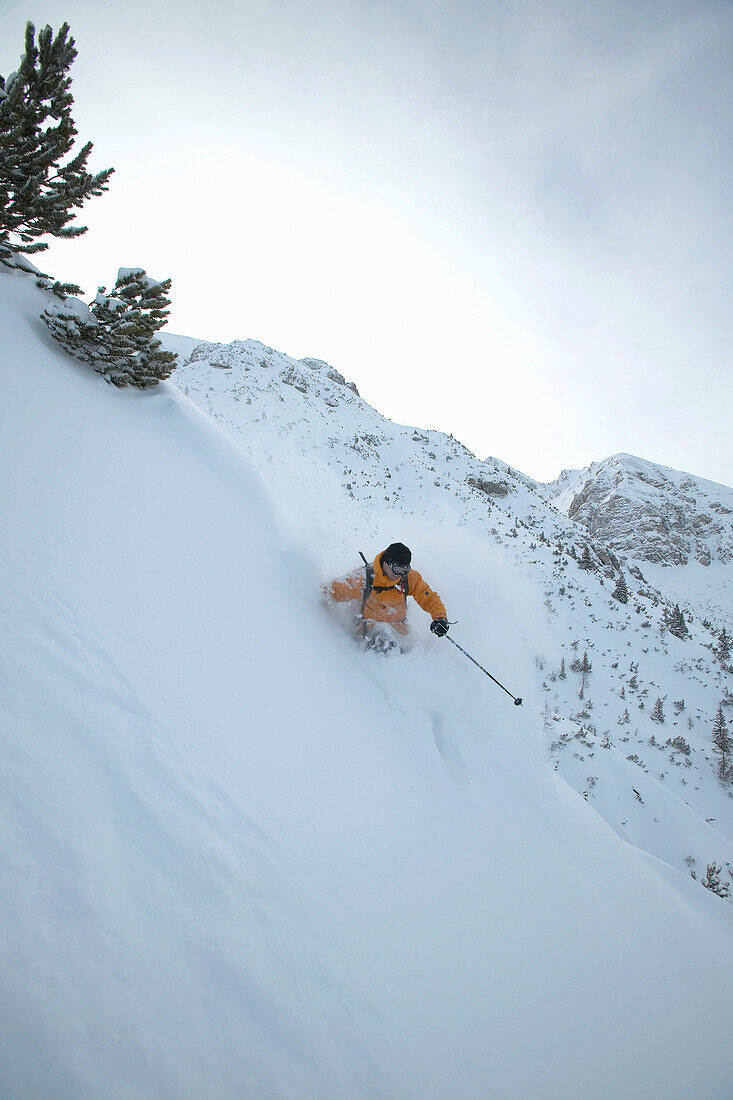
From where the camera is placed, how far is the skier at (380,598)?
5172 mm

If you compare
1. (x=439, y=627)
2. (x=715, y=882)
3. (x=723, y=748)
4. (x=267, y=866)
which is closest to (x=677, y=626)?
(x=723, y=748)

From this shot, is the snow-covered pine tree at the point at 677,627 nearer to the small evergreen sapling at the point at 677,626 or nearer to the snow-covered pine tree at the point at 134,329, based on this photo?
the small evergreen sapling at the point at 677,626

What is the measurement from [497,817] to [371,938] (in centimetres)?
175

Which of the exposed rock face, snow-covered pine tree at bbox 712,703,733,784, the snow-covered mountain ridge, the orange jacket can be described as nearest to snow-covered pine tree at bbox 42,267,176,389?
the snow-covered mountain ridge

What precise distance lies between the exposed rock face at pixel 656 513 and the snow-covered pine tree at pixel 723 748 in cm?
2872

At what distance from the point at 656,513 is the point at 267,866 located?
49.7 m

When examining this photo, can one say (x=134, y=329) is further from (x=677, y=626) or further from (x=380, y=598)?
(x=677, y=626)

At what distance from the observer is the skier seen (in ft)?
17.0

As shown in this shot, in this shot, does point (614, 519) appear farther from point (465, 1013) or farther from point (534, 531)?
point (465, 1013)

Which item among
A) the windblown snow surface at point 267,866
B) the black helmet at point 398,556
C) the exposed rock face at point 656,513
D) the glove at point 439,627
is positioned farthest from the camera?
the exposed rock face at point 656,513

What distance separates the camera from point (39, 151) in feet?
22.1

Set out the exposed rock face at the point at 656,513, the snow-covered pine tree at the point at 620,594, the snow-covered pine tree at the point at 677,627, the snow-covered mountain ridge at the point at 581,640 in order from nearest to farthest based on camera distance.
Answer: the snow-covered mountain ridge at the point at 581,640
the snow-covered pine tree at the point at 677,627
the snow-covered pine tree at the point at 620,594
the exposed rock face at the point at 656,513

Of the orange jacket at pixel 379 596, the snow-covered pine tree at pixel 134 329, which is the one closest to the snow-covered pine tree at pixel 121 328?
the snow-covered pine tree at pixel 134 329

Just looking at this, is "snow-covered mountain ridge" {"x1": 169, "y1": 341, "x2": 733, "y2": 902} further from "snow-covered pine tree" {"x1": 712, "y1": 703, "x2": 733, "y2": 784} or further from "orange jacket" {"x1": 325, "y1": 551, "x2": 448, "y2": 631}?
"orange jacket" {"x1": 325, "y1": 551, "x2": 448, "y2": 631}
